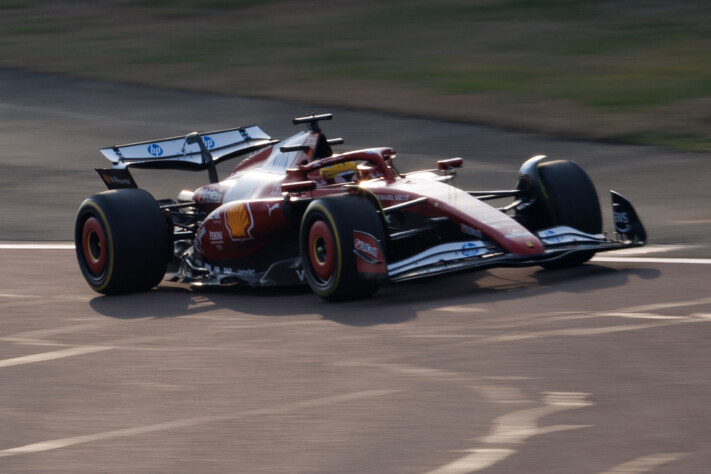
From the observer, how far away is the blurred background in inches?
690

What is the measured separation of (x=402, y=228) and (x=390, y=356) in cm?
208

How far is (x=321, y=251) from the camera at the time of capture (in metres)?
8.38

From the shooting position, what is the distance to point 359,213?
8.09 m

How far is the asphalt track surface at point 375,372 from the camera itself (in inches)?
207

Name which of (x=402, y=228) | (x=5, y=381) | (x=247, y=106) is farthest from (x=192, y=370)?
(x=247, y=106)

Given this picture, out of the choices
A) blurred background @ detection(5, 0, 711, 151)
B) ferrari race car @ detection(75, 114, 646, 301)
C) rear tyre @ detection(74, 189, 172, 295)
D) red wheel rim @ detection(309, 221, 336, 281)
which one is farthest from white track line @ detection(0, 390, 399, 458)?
blurred background @ detection(5, 0, 711, 151)

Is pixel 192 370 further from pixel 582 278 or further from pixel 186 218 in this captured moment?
pixel 186 218

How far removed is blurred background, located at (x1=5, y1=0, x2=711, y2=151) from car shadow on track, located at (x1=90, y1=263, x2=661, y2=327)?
23.4 ft

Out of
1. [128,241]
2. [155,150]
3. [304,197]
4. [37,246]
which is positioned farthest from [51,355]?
[37,246]

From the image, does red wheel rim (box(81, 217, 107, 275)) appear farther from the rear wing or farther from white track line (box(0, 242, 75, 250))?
white track line (box(0, 242, 75, 250))

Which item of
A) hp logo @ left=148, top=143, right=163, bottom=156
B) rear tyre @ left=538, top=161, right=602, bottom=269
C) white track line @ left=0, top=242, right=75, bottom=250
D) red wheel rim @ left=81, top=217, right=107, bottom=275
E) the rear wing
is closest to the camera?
rear tyre @ left=538, top=161, right=602, bottom=269

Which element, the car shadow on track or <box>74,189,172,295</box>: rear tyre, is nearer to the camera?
the car shadow on track

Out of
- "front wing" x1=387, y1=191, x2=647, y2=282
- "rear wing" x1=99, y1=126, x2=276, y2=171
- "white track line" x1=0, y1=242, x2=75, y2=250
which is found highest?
"rear wing" x1=99, y1=126, x2=276, y2=171

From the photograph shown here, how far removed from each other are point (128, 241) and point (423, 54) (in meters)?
13.2
